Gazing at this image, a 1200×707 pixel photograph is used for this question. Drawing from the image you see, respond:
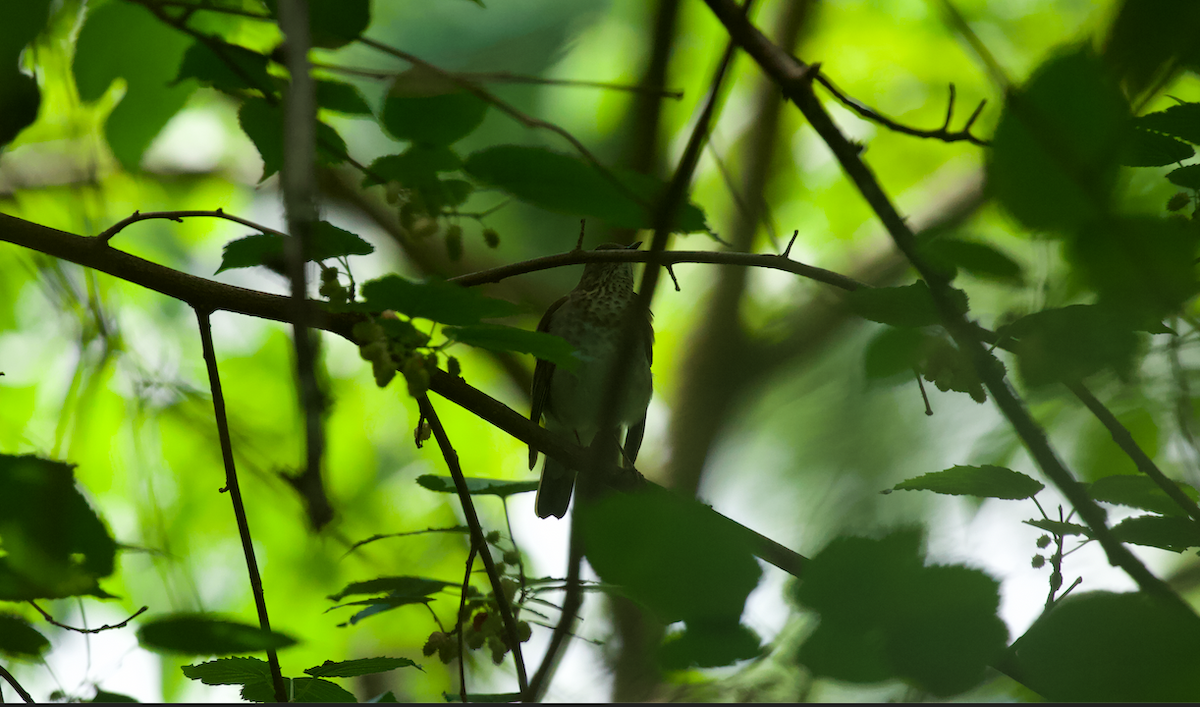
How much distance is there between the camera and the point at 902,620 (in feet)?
1.88

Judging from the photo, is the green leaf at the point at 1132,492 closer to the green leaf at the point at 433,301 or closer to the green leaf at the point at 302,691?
the green leaf at the point at 433,301

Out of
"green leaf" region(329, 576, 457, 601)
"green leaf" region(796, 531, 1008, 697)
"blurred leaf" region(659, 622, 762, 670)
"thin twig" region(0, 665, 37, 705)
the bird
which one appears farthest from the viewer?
the bird

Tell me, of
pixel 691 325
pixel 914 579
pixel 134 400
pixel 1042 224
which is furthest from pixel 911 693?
pixel 691 325

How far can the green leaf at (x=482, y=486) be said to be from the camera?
4.89ft

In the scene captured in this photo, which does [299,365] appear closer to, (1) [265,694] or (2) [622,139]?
(1) [265,694]

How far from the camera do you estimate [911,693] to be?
1.90ft

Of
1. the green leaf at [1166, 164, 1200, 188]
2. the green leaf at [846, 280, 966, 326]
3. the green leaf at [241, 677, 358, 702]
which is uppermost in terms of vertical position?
the green leaf at [1166, 164, 1200, 188]

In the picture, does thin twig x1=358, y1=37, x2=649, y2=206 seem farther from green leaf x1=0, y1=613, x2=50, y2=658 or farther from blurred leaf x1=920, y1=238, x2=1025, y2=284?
green leaf x1=0, y1=613, x2=50, y2=658

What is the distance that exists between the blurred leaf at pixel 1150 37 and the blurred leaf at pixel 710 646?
575 millimetres

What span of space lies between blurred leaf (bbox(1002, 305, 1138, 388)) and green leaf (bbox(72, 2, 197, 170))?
4.86 feet

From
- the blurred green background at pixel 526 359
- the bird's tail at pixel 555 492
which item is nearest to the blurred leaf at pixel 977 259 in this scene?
the blurred green background at pixel 526 359

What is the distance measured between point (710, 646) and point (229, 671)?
0.77 meters

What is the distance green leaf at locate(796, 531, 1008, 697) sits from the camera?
1.86ft

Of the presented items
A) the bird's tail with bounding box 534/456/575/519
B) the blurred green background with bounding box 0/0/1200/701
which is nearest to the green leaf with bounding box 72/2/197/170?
the blurred green background with bounding box 0/0/1200/701
